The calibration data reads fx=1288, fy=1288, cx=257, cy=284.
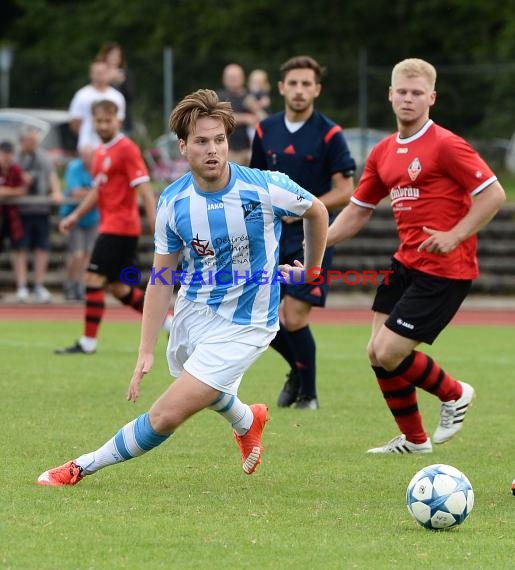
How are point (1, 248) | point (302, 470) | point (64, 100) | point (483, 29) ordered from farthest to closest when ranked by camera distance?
point (483, 29), point (64, 100), point (1, 248), point (302, 470)

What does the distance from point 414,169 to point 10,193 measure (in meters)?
11.1

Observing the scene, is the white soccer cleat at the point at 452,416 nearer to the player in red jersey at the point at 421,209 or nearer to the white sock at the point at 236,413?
the player in red jersey at the point at 421,209

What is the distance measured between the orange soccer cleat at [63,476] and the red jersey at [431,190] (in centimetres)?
226

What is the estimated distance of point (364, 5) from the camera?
36.7 m

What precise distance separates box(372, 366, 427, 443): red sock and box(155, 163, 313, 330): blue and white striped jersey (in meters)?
1.40

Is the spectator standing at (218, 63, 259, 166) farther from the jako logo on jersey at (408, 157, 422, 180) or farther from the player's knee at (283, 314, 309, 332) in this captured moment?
the jako logo on jersey at (408, 157, 422, 180)

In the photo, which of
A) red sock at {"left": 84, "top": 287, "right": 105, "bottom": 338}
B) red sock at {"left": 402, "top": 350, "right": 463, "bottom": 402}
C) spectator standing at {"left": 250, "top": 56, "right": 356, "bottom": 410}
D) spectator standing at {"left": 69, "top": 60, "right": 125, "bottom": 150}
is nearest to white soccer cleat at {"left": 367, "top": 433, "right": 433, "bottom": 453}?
red sock at {"left": 402, "top": 350, "right": 463, "bottom": 402}

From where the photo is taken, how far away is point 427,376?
24.2ft

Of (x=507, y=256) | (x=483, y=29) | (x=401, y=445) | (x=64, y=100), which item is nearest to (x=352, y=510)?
Result: (x=401, y=445)

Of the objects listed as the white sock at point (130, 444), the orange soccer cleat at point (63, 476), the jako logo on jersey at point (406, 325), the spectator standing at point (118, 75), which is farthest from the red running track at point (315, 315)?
the white sock at point (130, 444)

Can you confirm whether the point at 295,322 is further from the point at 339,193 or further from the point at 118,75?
the point at 118,75

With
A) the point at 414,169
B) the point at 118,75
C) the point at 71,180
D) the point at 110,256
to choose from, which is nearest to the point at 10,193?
A: the point at 71,180

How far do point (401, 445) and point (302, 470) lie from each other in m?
0.85

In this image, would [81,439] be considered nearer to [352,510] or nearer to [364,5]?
[352,510]
